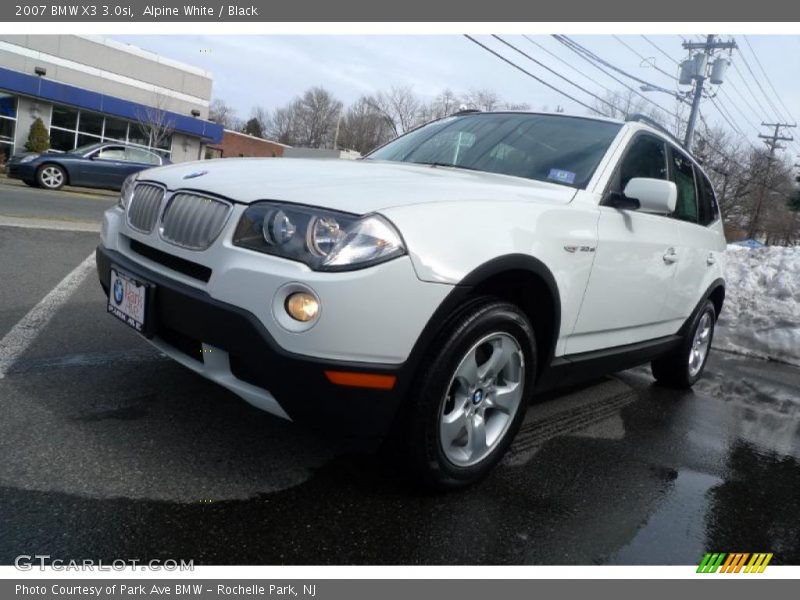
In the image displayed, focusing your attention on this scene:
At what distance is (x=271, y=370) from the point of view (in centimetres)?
210

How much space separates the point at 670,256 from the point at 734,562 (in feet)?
6.06

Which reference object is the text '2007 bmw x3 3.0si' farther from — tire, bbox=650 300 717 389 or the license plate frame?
tire, bbox=650 300 717 389

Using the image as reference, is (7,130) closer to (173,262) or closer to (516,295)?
(173,262)

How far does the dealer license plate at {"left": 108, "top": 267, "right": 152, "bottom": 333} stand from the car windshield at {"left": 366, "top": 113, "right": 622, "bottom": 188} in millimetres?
1762

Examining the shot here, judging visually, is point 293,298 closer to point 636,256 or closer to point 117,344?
point 636,256

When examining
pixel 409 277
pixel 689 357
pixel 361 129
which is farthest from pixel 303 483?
pixel 361 129

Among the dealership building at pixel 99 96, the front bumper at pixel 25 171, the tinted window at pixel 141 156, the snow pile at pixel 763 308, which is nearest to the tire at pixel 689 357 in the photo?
the snow pile at pixel 763 308

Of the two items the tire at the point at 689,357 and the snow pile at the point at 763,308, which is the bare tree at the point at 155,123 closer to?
the snow pile at the point at 763,308

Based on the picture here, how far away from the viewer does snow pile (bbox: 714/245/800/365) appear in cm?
702

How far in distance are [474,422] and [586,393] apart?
206 centimetres

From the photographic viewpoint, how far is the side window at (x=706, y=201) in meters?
4.49

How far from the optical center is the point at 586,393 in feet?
14.4

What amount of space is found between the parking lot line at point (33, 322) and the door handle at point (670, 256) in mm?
3620

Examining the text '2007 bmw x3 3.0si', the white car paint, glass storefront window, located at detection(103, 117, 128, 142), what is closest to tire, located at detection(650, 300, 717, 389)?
the white car paint
